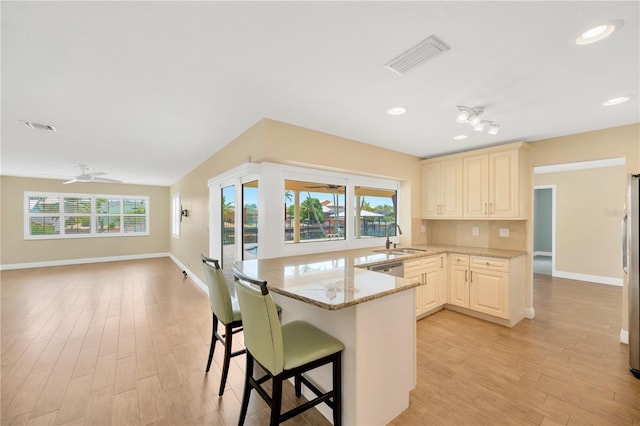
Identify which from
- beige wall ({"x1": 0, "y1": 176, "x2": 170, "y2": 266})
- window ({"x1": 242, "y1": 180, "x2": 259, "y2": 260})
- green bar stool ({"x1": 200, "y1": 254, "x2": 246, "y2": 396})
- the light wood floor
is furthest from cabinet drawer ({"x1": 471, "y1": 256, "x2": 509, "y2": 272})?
beige wall ({"x1": 0, "y1": 176, "x2": 170, "y2": 266})

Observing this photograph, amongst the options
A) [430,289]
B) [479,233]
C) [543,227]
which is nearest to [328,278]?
[430,289]

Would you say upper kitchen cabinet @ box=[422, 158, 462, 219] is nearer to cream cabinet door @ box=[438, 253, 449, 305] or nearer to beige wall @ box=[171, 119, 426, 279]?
beige wall @ box=[171, 119, 426, 279]

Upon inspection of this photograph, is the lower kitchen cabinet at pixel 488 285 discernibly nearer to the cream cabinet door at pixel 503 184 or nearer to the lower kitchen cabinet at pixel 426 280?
the lower kitchen cabinet at pixel 426 280

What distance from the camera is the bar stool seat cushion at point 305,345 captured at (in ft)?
4.88

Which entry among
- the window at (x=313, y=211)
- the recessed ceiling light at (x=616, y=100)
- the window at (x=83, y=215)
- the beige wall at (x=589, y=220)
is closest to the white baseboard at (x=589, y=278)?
the beige wall at (x=589, y=220)

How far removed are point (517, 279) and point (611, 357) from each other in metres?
1.06

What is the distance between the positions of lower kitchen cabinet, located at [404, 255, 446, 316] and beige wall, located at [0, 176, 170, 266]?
8901mm

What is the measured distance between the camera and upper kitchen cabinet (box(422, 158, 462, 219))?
405cm

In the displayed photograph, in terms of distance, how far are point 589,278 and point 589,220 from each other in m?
1.21

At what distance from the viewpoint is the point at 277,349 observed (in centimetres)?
142

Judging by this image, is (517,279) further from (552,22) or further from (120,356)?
A: (120,356)

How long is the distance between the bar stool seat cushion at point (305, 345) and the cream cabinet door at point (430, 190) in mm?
3252

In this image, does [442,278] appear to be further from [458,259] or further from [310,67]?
[310,67]

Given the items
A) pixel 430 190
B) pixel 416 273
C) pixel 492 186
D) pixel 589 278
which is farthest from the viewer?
pixel 589 278
